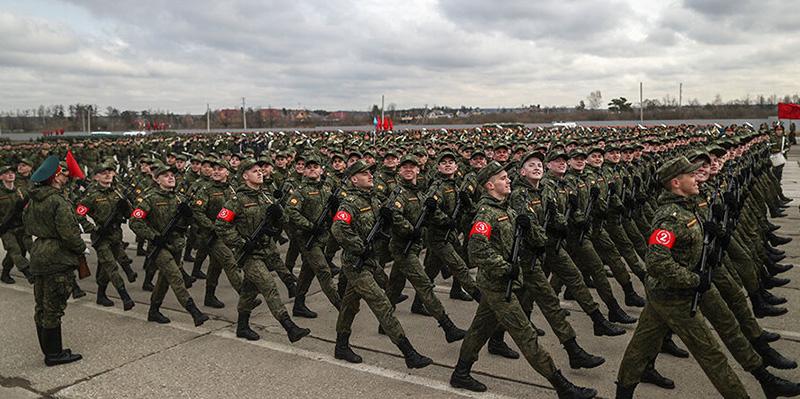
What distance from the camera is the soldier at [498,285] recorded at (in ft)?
14.5

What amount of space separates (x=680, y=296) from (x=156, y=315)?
19.7 ft

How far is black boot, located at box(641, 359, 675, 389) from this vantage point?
475 centimetres

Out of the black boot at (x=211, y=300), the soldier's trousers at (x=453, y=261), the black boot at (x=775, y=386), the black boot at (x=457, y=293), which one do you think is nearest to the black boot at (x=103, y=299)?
the black boot at (x=211, y=300)

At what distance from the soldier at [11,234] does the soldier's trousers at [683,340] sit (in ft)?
29.1

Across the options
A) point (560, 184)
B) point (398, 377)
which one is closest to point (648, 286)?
point (398, 377)

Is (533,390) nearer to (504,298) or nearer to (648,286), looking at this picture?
(504,298)

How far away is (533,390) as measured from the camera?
15.9 feet

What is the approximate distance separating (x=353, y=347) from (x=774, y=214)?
10.6 meters

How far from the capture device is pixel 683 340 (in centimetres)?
401

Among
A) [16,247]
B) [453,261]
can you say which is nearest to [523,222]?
[453,261]

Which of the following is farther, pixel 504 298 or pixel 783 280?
pixel 783 280

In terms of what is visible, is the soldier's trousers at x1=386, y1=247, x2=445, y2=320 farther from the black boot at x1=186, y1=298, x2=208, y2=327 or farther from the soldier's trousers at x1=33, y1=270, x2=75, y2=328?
the soldier's trousers at x1=33, y1=270, x2=75, y2=328

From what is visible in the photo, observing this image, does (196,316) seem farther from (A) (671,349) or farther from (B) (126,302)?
(A) (671,349)

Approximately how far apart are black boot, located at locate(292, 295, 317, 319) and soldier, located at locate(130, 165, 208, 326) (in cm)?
111
